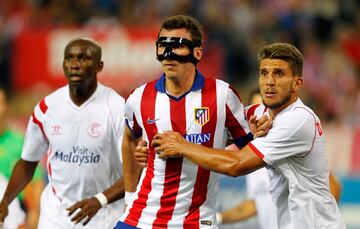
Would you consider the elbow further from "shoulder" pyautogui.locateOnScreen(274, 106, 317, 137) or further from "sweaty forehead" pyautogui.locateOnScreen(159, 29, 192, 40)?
"sweaty forehead" pyautogui.locateOnScreen(159, 29, 192, 40)

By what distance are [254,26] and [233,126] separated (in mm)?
9837

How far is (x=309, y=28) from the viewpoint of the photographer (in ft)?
53.7

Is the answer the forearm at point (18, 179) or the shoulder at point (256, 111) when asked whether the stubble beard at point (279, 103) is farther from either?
the forearm at point (18, 179)

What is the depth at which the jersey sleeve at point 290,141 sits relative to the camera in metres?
5.99

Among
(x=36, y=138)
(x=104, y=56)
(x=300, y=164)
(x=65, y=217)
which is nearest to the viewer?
(x=300, y=164)

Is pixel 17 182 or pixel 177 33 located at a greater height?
pixel 177 33

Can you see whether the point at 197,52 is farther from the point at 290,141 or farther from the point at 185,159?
the point at 290,141

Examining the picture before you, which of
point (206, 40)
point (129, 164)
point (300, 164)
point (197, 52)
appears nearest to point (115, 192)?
point (129, 164)

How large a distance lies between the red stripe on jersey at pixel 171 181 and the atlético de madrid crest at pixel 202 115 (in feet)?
0.27

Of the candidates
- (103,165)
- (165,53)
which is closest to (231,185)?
(103,165)

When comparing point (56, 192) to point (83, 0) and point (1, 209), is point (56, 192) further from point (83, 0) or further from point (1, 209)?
point (83, 0)

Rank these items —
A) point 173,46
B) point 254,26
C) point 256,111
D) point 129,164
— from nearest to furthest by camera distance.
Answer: point 173,46
point 256,111
point 129,164
point 254,26

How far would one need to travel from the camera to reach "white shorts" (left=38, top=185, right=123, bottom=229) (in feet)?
24.7

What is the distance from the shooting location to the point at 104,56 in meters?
15.8
